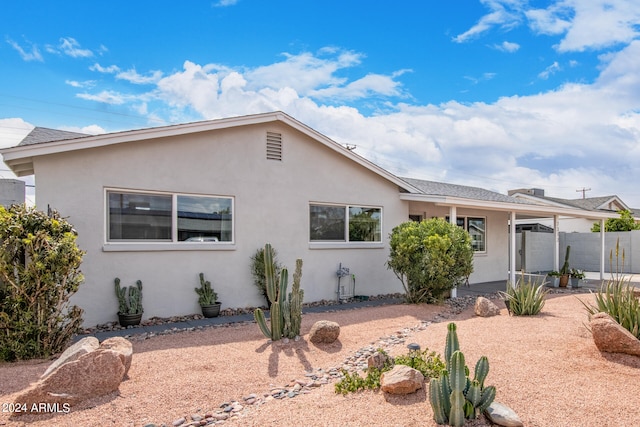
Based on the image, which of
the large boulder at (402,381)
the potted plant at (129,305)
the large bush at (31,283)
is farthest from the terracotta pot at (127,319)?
the large boulder at (402,381)

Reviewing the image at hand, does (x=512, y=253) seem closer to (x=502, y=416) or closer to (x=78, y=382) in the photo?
(x=502, y=416)

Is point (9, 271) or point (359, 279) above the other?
point (9, 271)

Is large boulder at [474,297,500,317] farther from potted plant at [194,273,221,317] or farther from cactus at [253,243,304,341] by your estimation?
potted plant at [194,273,221,317]

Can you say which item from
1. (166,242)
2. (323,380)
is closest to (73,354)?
(323,380)

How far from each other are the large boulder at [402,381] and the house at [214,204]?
5567 millimetres

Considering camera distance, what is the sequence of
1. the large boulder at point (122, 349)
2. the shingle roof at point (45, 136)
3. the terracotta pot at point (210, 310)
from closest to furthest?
the large boulder at point (122, 349) < the shingle roof at point (45, 136) < the terracotta pot at point (210, 310)

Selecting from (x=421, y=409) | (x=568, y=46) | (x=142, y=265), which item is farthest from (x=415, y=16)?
(x=421, y=409)

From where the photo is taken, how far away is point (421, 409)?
3.97 m

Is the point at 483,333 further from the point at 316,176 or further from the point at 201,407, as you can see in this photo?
the point at 316,176

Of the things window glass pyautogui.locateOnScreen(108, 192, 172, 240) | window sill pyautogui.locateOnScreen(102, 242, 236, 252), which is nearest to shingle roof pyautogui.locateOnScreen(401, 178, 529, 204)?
window sill pyautogui.locateOnScreen(102, 242, 236, 252)

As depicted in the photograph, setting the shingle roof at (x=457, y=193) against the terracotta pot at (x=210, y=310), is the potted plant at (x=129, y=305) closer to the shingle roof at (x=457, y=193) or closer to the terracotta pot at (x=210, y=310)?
the terracotta pot at (x=210, y=310)

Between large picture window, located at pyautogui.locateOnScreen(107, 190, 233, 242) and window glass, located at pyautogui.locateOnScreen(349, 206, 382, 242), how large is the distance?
371cm

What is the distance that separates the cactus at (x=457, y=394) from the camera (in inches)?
137

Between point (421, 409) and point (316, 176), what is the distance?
24.5 ft
